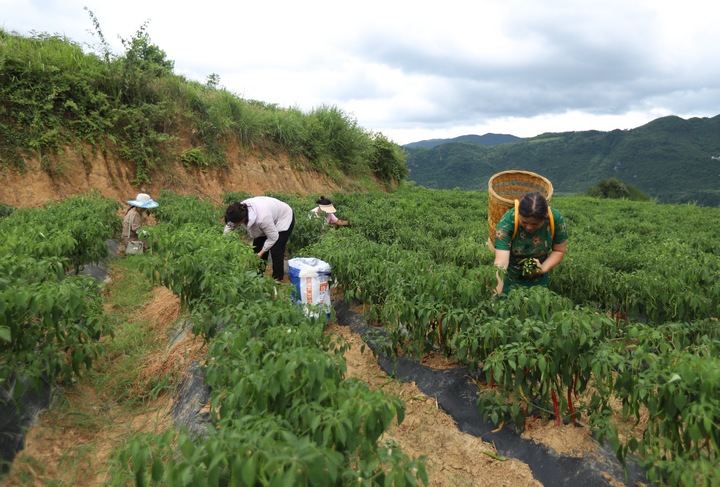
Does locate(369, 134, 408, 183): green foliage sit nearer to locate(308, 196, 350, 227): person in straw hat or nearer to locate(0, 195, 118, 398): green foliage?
locate(308, 196, 350, 227): person in straw hat

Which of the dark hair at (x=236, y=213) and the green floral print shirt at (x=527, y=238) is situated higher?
the dark hair at (x=236, y=213)

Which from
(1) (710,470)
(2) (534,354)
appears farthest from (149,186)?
(1) (710,470)

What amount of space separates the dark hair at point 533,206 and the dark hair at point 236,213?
3308 mm

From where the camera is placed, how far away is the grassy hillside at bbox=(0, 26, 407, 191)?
11.9 m

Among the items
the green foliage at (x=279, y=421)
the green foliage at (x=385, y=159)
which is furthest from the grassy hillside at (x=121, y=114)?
the green foliage at (x=279, y=421)

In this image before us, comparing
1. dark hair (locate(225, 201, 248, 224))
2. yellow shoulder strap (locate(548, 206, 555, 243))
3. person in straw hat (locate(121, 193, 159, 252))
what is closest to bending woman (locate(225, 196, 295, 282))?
dark hair (locate(225, 201, 248, 224))

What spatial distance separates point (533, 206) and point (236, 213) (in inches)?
135

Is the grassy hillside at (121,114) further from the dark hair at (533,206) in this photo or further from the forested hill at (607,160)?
the forested hill at (607,160)

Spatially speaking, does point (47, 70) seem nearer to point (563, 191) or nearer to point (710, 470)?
point (710, 470)

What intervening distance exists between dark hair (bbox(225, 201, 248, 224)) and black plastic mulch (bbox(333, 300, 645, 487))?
2302 mm

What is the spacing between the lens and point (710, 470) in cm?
185

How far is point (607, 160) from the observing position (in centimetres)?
8950

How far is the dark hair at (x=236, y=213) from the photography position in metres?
5.16

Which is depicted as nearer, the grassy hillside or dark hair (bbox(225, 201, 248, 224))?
dark hair (bbox(225, 201, 248, 224))
